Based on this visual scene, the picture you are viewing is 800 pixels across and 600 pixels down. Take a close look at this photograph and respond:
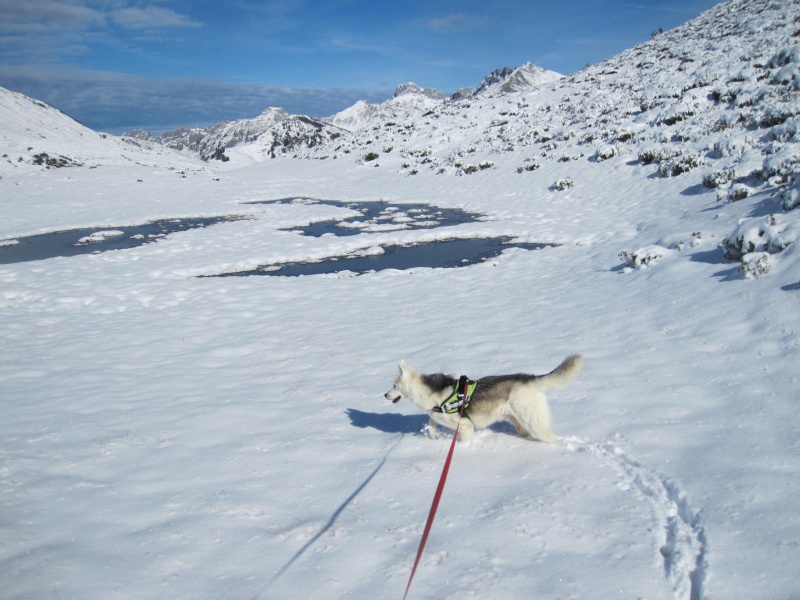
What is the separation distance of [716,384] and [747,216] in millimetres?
7893

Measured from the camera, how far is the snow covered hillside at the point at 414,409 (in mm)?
3615

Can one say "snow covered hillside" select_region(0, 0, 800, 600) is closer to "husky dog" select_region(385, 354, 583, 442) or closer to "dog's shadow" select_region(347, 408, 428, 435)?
"dog's shadow" select_region(347, 408, 428, 435)

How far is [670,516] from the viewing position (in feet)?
13.0

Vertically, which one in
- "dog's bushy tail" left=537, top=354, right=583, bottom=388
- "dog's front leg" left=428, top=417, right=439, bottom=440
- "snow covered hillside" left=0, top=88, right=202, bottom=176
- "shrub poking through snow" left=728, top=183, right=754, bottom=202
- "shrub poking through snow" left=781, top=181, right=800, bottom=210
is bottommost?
"dog's front leg" left=428, top=417, right=439, bottom=440

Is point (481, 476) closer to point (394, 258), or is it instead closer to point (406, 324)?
point (406, 324)

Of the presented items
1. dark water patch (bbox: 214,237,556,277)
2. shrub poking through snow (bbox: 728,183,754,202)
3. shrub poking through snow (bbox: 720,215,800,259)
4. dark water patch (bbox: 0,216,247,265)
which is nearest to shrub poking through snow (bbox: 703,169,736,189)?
shrub poking through snow (bbox: 728,183,754,202)

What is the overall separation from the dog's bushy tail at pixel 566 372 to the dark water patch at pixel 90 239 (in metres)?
18.3

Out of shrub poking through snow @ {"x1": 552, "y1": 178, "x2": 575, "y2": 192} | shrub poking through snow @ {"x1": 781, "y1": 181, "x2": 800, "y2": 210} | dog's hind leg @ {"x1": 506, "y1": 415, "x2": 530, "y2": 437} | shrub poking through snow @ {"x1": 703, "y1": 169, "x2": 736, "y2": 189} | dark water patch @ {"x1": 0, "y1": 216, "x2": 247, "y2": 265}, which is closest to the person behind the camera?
dog's hind leg @ {"x1": 506, "y1": 415, "x2": 530, "y2": 437}

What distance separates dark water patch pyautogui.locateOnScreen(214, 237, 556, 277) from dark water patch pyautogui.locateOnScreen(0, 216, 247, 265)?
7493mm

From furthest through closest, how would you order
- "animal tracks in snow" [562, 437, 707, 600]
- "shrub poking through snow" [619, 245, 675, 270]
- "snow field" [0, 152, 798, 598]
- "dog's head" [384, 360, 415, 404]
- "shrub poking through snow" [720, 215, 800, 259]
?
"shrub poking through snow" [619, 245, 675, 270] → "shrub poking through snow" [720, 215, 800, 259] → "dog's head" [384, 360, 415, 404] → "snow field" [0, 152, 798, 598] → "animal tracks in snow" [562, 437, 707, 600]

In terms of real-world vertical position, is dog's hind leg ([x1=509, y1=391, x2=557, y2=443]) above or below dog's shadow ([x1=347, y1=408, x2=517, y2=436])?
above

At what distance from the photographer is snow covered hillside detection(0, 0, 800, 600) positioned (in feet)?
11.9

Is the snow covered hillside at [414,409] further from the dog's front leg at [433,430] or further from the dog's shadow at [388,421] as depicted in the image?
the dog's front leg at [433,430]

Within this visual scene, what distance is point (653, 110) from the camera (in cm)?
2834
